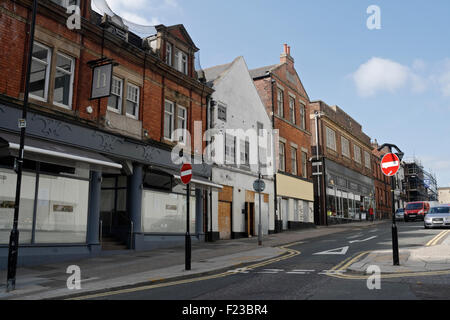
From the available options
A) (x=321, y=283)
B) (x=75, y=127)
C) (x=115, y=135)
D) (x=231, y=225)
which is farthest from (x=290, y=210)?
(x=321, y=283)

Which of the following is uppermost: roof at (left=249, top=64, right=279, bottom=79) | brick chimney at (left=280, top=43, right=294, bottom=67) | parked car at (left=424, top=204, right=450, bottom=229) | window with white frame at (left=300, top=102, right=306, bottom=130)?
brick chimney at (left=280, top=43, right=294, bottom=67)

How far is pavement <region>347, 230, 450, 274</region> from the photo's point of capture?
9742 mm

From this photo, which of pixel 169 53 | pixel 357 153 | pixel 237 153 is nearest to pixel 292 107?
pixel 237 153

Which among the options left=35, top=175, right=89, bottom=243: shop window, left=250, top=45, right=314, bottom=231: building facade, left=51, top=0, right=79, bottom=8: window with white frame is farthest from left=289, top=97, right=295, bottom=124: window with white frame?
left=35, top=175, right=89, bottom=243: shop window

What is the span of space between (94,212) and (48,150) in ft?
12.6

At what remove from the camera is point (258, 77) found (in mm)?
30906

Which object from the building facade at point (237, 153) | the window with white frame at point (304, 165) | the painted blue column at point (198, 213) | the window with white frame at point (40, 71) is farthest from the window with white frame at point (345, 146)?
the window with white frame at point (40, 71)

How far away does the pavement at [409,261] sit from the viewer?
9742 millimetres

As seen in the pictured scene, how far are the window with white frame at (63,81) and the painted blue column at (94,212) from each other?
2.96 m

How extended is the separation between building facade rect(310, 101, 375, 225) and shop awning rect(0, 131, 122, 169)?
26768 millimetres

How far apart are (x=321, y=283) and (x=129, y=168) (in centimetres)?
1089

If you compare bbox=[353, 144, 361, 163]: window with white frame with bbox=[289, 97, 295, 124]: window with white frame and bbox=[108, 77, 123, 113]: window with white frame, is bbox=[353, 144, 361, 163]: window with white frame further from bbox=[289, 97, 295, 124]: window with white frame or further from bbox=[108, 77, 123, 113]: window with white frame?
bbox=[108, 77, 123, 113]: window with white frame

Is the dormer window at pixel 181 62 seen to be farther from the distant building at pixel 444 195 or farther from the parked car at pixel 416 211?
the distant building at pixel 444 195

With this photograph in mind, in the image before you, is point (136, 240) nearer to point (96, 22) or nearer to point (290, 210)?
point (96, 22)
